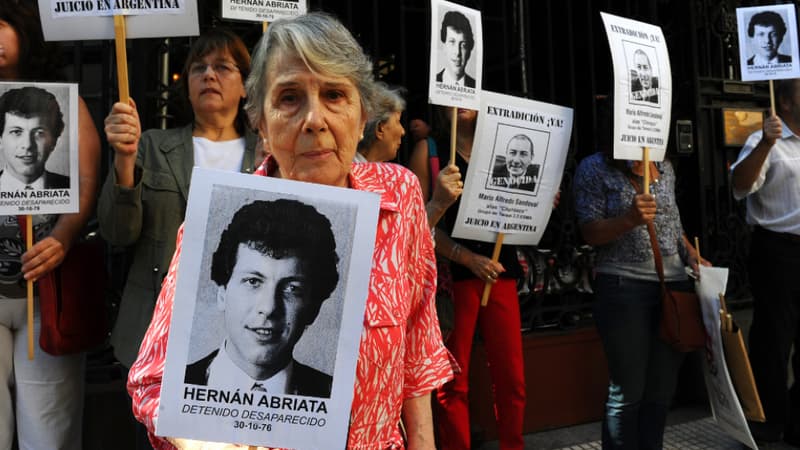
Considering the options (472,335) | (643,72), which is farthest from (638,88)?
(472,335)

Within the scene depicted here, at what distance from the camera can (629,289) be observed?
315 centimetres

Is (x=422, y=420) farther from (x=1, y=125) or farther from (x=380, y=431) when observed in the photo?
(x=1, y=125)

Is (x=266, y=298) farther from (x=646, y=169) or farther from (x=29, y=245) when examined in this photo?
(x=646, y=169)

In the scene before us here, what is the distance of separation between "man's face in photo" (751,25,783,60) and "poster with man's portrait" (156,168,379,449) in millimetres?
3535

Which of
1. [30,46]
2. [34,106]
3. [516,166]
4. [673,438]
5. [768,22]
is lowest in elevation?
[673,438]

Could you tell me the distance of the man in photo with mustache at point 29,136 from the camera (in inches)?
90.6

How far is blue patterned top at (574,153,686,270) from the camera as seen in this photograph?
3.19 m

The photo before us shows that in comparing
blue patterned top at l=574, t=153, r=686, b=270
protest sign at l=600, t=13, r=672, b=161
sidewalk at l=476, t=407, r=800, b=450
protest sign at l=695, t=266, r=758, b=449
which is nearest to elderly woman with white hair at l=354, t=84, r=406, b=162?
blue patterned top at l=574, t=153, r=686, b=270

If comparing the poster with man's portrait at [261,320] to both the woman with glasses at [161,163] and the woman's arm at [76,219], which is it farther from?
the woman's arm at [76,219]

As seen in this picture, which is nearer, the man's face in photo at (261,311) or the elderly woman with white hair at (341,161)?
the man's face in photo at (261,311)

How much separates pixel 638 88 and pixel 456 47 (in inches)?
36.5

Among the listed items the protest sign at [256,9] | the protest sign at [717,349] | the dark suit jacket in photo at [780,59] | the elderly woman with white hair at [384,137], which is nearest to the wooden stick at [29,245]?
the protest sign at [256,9]

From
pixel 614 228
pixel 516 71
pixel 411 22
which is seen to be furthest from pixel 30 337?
pixel 411 22

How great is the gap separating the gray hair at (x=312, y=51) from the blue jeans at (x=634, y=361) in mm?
2169
